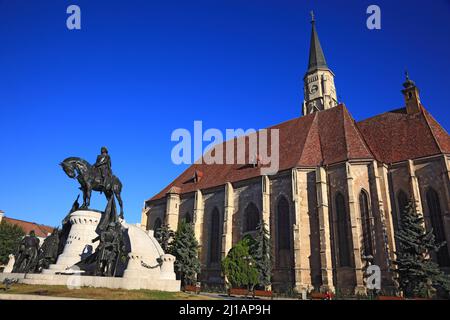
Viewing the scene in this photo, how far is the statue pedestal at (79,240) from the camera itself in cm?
1529

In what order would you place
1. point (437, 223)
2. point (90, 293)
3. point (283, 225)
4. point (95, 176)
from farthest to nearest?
point (283, 225) < point (437, 223) < point (95, 176) < point (90, 293)

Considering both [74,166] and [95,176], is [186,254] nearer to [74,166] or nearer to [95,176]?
[95,176]

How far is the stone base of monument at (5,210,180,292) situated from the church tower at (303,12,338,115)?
108 feet

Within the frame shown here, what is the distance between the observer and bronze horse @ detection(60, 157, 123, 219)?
16.3m

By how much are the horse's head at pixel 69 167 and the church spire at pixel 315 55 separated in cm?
3845

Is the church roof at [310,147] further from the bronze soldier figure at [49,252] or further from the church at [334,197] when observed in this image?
the bronze soldier figure at [49,252]

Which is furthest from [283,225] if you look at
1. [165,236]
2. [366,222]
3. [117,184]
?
[117,184]

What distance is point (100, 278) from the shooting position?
1246cm

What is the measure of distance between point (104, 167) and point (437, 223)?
22509mm

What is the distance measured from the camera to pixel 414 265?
19.0 meters

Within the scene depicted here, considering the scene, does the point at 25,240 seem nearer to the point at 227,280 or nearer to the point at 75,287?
the point at 75,287

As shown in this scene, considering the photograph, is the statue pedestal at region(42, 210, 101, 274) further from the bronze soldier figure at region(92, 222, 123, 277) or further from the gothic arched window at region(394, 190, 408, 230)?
the gothic arched window at region(394, 190, 408, 230)
